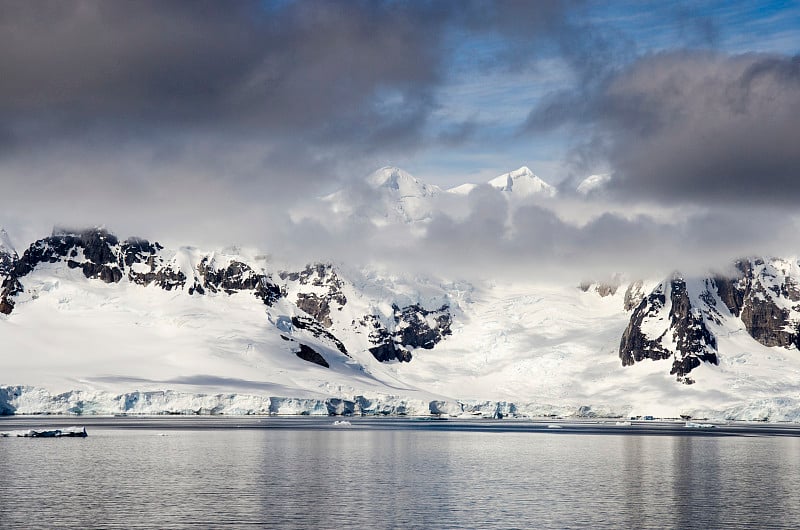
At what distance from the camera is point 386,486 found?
286ft

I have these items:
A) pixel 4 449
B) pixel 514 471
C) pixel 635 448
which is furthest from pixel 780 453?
pixel 4 449

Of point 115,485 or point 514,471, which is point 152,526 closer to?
point 115,485

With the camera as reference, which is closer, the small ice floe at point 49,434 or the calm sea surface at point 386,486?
the calm sea surface at point 386,486

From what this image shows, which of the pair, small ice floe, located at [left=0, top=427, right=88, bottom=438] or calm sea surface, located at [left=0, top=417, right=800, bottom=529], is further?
small ice floe, located at [left=0, top=427, right=88, bottom=438]

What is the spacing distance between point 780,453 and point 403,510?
258ft

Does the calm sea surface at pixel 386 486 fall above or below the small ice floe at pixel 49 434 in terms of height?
below

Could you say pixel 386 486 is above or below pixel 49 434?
below

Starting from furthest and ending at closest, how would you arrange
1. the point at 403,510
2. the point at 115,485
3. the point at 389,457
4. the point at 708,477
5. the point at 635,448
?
the point at 635,448 < the point at 389,457 < the point at 708,477 < the point at 115,485 < the point at 403,510

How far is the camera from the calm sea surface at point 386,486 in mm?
68375

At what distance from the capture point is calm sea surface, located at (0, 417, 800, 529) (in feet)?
224

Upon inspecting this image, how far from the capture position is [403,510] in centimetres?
7244

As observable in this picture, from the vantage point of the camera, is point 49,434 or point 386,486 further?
point 49,434

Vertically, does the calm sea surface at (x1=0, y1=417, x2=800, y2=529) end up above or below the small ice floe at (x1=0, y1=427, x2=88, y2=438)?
below

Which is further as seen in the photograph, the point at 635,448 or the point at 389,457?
the point at 635,448
